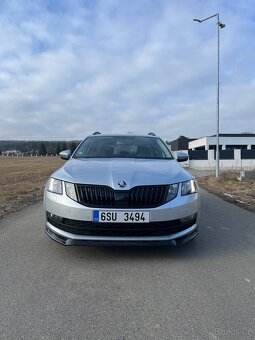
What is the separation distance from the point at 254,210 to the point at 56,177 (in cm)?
559

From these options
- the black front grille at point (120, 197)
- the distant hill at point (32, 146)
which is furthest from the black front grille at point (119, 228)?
the distant hill at point (32, 146)

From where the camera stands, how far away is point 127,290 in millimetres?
3791

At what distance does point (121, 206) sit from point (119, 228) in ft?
0.82

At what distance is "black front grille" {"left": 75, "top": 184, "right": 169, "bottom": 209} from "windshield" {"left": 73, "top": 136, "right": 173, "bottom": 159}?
63.3 inches

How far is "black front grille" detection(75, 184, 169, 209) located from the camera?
176 inches

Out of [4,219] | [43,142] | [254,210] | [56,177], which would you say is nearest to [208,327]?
[56,177]

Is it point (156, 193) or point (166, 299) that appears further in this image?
point (156, 193)

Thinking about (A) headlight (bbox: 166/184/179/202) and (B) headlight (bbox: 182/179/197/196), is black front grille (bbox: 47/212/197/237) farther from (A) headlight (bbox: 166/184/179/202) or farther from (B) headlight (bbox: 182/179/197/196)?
(B) headlight (bbox: 182/179/197/196)

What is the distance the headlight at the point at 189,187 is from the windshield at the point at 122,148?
1.28 meters

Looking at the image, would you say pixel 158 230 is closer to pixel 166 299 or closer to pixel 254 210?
pixel 166 299

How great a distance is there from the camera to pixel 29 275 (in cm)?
414

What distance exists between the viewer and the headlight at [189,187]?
4.81 m

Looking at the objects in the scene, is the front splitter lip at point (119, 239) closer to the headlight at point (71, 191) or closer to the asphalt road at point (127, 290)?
the asphalt road at point (127, 290)

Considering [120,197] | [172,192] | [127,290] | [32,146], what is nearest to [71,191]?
[120,197]
